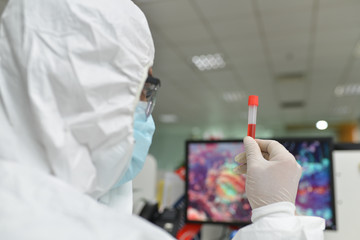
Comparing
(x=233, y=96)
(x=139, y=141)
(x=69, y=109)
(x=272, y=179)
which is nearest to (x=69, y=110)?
(x=69, y=109)

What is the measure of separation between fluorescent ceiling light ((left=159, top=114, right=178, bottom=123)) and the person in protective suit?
754cm

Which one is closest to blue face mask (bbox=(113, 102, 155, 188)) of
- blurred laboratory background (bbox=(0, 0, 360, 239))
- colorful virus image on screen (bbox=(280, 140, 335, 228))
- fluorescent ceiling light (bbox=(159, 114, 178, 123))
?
blurred laboratory background (bbox=(0, 0, 360, 239))

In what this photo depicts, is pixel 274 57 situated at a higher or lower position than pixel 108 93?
higher

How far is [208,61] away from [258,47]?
82cm

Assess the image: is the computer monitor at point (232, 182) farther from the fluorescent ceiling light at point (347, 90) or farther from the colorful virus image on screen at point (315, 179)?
the fluorescent ceiling light at point (347, 90)

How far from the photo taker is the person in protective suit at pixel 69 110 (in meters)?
0.46

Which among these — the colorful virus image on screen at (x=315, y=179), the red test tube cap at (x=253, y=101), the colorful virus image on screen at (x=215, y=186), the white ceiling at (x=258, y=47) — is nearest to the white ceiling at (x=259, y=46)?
the white ceiling at (x=258, y=47)

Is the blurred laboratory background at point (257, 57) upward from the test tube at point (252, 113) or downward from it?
upward

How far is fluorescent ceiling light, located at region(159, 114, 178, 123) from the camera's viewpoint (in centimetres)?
816

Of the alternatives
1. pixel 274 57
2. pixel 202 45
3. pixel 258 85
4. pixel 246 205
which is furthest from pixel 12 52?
pixel 258 85

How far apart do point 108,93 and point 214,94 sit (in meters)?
5.66

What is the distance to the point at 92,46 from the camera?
54cm

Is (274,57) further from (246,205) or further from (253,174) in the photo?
(253,174)

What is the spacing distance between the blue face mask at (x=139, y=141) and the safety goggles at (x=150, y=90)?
0.02 metres
